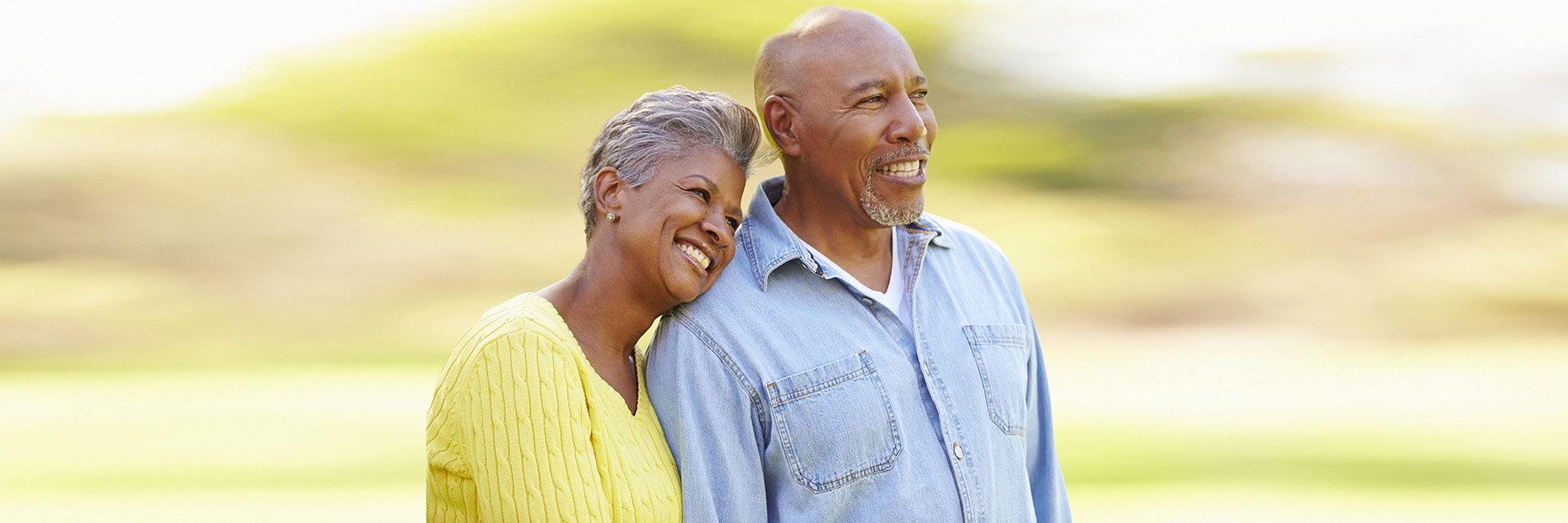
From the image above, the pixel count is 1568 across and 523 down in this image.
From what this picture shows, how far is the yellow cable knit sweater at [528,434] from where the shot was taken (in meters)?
1.66

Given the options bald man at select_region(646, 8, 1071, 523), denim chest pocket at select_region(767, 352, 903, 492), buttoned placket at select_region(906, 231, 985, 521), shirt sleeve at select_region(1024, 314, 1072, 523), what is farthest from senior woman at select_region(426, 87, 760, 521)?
shirt sleeve at select_region(1024, 314, 1072, 523)

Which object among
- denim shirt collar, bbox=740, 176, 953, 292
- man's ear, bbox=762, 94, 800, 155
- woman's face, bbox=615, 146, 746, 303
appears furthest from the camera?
man's ear, bbox=762, 94, 800, 155

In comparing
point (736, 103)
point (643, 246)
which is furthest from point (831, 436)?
point (736, 103)

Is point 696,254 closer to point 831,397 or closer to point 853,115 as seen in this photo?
point 831,397

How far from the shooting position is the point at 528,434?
1.67m

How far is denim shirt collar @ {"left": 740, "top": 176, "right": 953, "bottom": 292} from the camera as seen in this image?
207cm

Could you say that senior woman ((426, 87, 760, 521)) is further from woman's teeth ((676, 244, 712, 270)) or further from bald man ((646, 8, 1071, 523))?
bald man ((646, 8, 1071, 523))

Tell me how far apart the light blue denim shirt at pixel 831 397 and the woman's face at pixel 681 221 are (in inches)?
5.8

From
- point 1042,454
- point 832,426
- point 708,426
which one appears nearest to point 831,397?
point 832,426

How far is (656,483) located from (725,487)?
0.44 feet

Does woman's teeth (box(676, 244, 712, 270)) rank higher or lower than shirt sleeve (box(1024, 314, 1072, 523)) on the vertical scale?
higher

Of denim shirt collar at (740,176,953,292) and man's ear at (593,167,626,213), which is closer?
man's ear at (593,167,626,213)

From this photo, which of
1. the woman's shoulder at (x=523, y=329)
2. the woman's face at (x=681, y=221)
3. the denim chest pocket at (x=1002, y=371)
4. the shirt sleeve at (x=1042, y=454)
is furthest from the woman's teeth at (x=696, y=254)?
the shirt sleeve at (x=1042, y=454)

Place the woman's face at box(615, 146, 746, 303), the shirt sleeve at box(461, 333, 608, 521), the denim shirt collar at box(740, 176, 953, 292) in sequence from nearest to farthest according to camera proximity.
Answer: the shirt sleeve at box(461, 333, 608, 521) → the woman's face at box(615, 146, 746, 303) → the denim shirt collar at box(740, 176, 953, 292)
